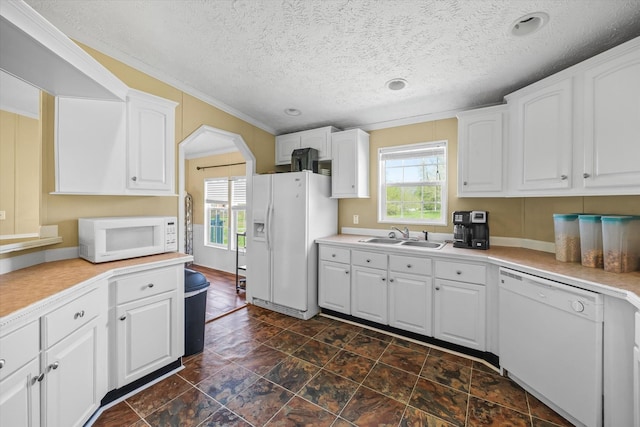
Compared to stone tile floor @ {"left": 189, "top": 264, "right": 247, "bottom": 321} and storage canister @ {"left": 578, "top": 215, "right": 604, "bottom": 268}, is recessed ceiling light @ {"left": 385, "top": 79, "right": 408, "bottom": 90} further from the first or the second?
stone tile floor @ {"left": 189, "top": 264, "right": 247, "bottom": 321}

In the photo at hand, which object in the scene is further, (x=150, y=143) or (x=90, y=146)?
(x=150, y=143)

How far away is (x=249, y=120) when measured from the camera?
3.46 m

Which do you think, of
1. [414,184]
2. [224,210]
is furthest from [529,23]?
[224,210]

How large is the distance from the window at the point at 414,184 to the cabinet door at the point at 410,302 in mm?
879

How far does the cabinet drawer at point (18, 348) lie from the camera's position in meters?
1.03

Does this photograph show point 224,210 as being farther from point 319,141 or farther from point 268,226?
point 319,141

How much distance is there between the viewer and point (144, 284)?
1.88 m

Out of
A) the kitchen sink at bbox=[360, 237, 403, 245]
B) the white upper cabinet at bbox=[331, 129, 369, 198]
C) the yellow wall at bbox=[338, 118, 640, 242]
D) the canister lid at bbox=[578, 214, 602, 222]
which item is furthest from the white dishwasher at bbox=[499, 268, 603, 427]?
the white upper cabinet at bbox=[331, 129, 369, 198]

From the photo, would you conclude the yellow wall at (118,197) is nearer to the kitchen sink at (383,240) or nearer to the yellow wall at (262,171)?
the yellow wall at (262,171)

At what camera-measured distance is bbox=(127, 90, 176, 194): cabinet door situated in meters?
2.08

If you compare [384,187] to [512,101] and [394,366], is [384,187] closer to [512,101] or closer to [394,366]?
[512,101]

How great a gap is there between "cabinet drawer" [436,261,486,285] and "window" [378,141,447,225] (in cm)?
80

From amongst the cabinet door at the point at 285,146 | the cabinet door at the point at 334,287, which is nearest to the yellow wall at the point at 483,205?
the cabinet door at the point at 334,287

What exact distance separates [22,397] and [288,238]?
2289mm
